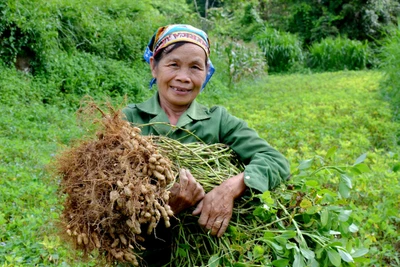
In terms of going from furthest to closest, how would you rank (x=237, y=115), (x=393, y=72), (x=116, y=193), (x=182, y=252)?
(x=393, y=72) < (x=237, y=115) < (x=182, y=252) < (x=116, y=193)

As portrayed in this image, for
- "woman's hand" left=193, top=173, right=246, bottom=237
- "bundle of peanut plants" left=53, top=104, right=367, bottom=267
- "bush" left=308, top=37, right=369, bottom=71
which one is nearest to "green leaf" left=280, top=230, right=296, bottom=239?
"bundle of peanut plants" left=53, top=104, right=367, bottom=267

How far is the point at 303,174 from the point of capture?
7.25 ft

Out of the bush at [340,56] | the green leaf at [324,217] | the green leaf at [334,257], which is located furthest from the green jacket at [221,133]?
the bush at [340,56]

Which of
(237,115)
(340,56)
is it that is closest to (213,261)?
(237,115)

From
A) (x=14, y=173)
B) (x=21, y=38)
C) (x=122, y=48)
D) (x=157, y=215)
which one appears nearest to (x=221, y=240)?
(x=157, y=215)

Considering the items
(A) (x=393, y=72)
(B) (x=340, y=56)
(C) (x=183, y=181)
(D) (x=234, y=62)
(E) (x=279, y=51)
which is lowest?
(B) (x=340, y=56)

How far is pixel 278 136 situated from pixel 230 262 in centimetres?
444

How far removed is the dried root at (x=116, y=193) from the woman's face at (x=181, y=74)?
1.77ft

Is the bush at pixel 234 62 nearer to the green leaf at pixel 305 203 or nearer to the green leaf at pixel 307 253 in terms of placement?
the green leaf at pixel 305 203

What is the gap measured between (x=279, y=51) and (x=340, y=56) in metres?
2.42

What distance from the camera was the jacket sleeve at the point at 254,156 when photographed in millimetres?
1941

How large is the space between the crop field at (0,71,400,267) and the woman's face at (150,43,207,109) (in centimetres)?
47

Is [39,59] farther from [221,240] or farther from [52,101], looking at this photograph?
[221,240]

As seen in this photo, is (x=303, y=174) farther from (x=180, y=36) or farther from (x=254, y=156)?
(x=180, y=36)
